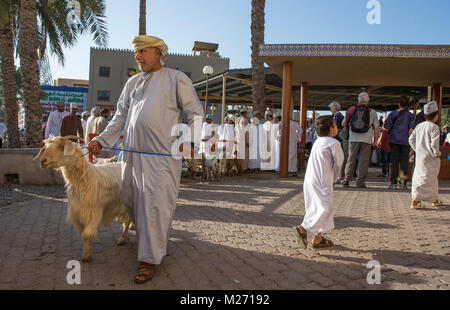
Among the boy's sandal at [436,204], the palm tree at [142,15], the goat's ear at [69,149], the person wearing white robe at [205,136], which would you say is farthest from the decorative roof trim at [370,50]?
the palm tree at [142,15]

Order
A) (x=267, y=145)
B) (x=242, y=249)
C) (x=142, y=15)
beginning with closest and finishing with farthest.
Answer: (x=242, y=249) < (x=267, y=145) < (x=142, y=15)

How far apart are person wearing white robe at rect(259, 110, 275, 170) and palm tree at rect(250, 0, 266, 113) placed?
2.77 ft

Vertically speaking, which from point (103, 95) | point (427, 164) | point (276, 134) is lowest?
point (427, 164)

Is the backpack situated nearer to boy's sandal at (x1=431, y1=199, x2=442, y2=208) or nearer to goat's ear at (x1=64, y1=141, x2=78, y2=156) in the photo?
boy's sandal at (x1=431, y1=199, x2=442, y2=208)

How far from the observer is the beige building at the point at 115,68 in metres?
37.9

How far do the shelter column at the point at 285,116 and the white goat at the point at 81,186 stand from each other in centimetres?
Answer: 758

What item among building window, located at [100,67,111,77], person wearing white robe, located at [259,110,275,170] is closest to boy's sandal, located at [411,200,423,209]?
person wearing white robe, located at [259,110,275,170]

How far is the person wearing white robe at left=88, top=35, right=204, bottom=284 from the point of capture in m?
3.44

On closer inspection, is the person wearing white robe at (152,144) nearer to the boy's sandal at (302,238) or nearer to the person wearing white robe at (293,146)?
the boy's sandal at (302,238)

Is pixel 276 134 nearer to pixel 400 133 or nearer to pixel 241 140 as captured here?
pixel 241 140

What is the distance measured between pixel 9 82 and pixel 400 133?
11.3 m

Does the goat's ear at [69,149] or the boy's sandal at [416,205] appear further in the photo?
the boy's sandal at [416,205]

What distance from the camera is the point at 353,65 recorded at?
11312 mm

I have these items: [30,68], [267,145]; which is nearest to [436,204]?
[267,145]
